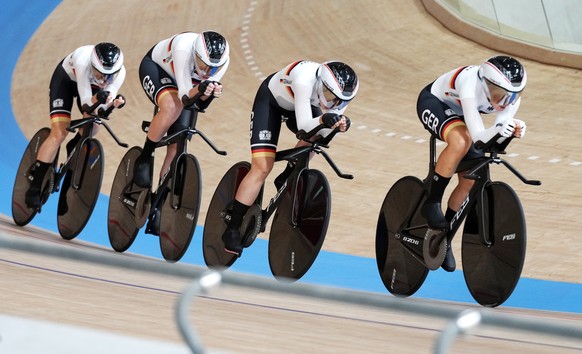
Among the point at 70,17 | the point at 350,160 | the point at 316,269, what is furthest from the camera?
the point at 70,17

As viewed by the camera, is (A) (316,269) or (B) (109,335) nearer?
(B) (109,335)

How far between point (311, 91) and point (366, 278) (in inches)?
64.1

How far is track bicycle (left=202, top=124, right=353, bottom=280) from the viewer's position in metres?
4.86

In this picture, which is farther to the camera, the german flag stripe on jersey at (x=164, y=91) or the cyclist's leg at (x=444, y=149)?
the german flag stripe on jersey at (x=164, y=91)

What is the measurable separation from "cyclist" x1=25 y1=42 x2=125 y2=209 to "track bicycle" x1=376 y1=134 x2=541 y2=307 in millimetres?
1714

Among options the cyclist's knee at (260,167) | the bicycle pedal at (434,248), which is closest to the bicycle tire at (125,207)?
the cyclist's knee at (260,167)

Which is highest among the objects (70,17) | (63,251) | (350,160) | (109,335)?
(63,251)

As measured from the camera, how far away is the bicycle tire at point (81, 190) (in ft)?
19.9

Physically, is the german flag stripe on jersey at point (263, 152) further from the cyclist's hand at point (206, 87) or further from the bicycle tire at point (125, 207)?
the bicycle tire at point (125, 207)

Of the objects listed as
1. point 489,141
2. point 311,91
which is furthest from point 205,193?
point 489,141

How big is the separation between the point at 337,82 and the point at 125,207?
178cm

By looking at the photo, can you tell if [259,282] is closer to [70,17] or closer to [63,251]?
[63,251]

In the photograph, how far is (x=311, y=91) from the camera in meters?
4.82

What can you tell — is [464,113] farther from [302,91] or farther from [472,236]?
[302,91]
